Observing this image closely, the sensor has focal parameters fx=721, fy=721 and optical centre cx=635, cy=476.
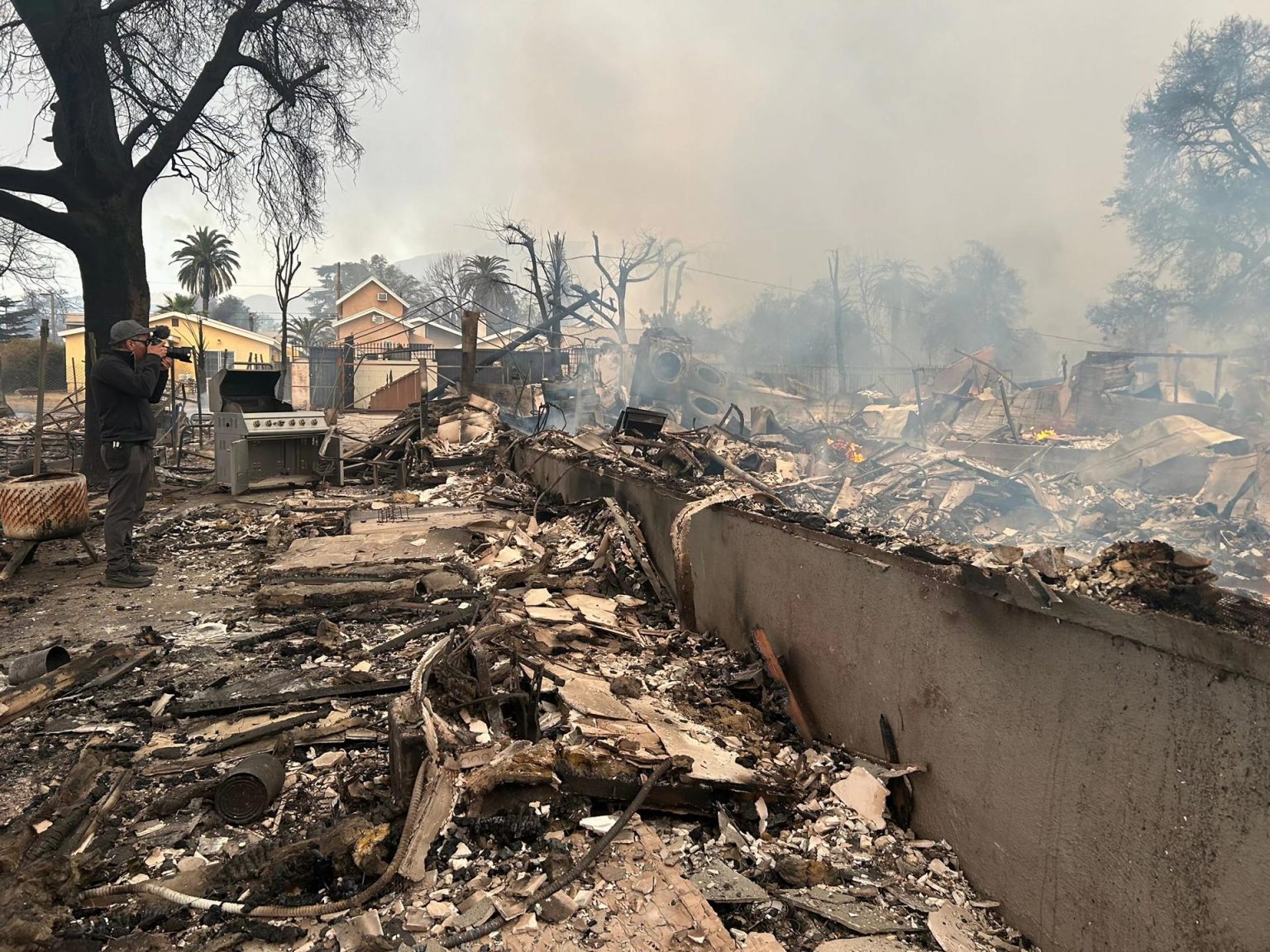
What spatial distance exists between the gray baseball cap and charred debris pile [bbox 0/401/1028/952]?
110 inches

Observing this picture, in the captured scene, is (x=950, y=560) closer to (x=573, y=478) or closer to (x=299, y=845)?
(x=299, y=845)

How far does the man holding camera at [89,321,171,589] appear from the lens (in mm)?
5785

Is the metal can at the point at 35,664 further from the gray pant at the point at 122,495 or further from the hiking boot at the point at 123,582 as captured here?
the gray pant at the point at 122,495

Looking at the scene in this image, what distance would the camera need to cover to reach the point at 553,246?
3412 centimetres

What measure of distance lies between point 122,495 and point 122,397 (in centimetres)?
80

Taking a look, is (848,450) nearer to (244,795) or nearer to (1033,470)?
(1033,470)

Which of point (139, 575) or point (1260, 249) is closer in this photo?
point (139, 575)

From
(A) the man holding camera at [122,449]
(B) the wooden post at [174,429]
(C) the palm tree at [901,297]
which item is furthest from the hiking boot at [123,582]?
(C) the palm tree at [901,297]

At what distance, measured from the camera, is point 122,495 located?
5.82 meters

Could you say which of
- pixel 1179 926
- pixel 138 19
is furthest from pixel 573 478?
pixel 138 19

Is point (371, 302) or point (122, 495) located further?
point (371, 302)

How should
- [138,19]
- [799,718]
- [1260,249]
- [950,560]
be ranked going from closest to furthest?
[950,560] < [799,718] < [138,19] < [1260,249]

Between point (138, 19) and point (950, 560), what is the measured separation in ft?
43.9

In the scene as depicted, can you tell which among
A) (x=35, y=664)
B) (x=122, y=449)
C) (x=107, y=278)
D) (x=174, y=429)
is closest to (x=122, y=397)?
(x=122, y=449)
